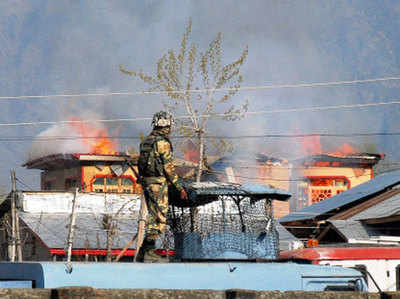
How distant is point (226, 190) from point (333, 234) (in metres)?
19.4

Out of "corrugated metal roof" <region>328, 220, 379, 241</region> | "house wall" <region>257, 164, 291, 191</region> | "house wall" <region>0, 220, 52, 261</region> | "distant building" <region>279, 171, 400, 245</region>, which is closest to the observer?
"corrugated metal roof" <region>328, 220, 379, 241</region>

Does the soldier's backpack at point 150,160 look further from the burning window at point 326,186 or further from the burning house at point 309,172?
the burning window at point 326,186

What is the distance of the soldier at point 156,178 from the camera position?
10.6 m

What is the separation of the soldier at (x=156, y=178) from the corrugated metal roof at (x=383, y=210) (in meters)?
16.8

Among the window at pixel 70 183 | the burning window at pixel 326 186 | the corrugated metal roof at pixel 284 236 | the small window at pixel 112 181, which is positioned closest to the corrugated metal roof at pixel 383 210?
the corrugated metal roof at pixel 284 236

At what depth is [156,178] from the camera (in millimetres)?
10727

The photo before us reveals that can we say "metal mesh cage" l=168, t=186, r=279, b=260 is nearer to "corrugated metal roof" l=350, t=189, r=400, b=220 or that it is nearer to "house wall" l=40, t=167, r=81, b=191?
"corrugated metal roof" l=350, t=189, r=400, b=220

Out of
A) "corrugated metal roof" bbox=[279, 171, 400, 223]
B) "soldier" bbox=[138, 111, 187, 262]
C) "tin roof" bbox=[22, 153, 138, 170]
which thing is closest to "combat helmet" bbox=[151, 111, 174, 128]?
"soldier" bbox=[138, 111, 187, 262]

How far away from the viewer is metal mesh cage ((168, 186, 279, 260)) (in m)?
10.8

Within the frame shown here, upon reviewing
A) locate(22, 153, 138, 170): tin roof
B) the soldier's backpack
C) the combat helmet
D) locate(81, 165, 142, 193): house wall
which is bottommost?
the soldier's backpack

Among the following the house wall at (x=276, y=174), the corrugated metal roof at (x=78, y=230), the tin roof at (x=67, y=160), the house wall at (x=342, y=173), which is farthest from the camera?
the house wall at (x=342, y=173)

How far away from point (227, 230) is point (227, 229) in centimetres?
3

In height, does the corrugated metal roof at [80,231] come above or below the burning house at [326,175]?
below

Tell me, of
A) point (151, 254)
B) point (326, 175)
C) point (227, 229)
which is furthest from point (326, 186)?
point (151, 254)
